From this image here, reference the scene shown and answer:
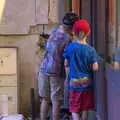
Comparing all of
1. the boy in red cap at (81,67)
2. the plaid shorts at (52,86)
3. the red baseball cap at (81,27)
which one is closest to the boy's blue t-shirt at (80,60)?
the boy in red cap at (81,67)

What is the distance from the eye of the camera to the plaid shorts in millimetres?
5629

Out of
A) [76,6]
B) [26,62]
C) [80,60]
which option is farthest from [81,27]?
[26,62]

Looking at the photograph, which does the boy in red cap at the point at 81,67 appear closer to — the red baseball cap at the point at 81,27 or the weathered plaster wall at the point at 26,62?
the red baseball cap at the point at 81,27

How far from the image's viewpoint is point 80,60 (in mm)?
4754

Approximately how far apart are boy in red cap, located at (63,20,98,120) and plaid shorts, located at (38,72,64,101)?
29.5 inches

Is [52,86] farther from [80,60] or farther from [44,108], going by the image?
[80,60]

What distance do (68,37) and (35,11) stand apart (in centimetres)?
246

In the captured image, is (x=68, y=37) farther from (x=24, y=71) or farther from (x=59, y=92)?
(x=24, y=71)

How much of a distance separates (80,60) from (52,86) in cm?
101

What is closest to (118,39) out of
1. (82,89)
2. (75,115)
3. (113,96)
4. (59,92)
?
(113,96)

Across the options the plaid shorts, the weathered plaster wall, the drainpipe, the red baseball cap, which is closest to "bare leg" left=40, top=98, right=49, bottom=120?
the plaid shorts

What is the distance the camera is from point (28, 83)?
770 cm

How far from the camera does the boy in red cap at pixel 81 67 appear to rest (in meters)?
4.71

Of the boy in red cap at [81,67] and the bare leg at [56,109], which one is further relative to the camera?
the bare leg at [56,109]
